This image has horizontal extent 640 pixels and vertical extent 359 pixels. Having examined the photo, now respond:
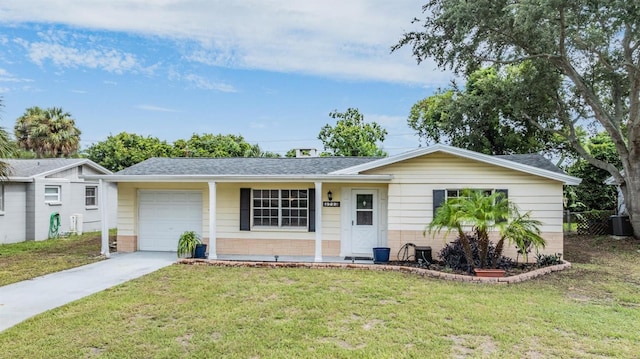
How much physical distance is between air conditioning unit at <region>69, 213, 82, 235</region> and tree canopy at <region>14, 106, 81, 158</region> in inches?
460

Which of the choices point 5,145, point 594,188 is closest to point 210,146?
point 5,145

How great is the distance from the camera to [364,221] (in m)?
11.0

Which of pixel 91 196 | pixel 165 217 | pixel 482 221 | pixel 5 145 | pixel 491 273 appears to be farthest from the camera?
pixel 91 196

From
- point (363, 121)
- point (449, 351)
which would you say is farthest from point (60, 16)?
point (363, 121)

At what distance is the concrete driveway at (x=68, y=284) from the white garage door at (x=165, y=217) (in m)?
0.85

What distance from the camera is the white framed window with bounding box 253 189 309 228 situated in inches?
444

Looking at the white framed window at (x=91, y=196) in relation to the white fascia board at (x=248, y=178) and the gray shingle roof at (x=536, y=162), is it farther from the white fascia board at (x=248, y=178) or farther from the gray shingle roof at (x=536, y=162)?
the gray shingle roof at (x=536, y=162)

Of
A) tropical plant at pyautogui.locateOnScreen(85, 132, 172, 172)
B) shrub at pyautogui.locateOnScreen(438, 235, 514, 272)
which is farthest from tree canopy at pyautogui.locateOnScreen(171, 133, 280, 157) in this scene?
shrub at pyautogui.locateOnScreen(438, 235, 514, 272)

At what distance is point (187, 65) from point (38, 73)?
8419 mm

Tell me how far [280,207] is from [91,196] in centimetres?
1205

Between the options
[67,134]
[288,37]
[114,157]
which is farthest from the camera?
[114,157]

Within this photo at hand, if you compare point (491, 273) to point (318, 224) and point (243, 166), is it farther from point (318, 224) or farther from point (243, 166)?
point (243, 166)

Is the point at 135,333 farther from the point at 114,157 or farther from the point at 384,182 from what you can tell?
the point at 114,157

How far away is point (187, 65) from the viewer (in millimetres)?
20906
